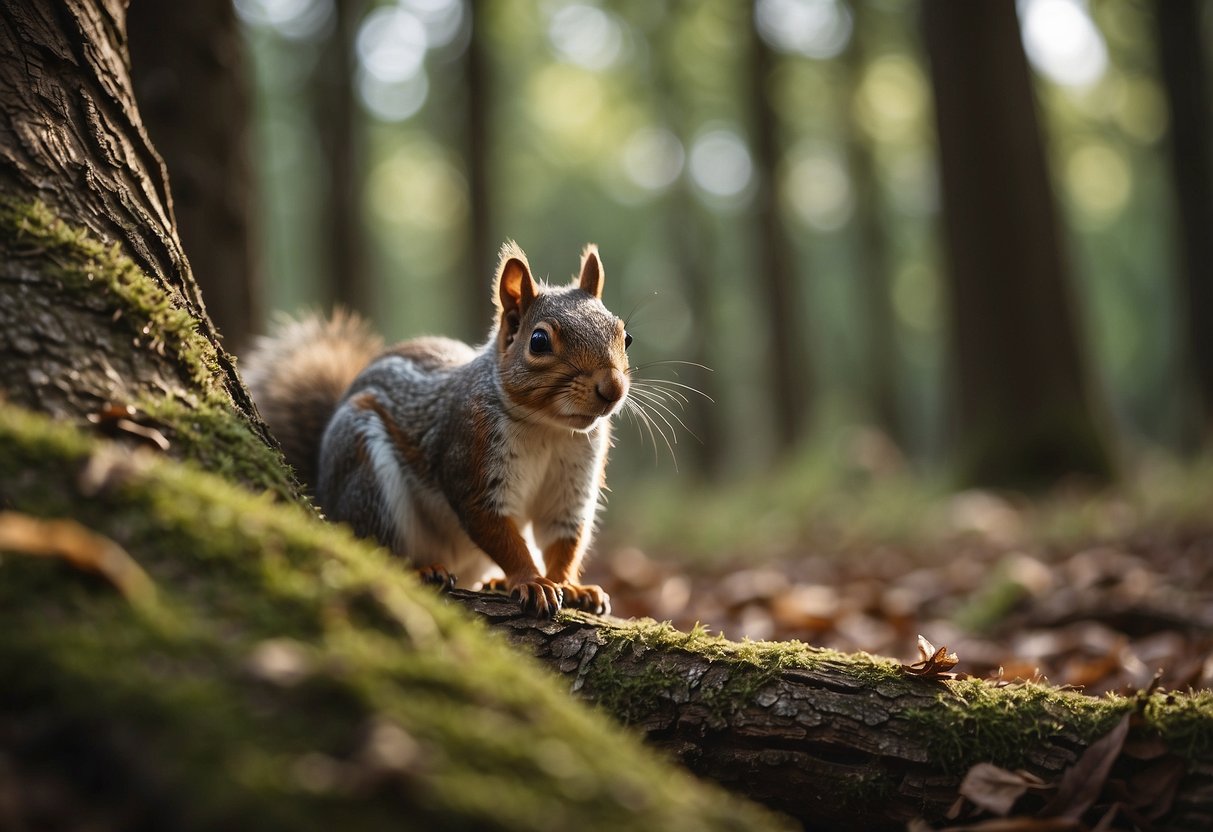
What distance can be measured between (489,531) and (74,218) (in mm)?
1364

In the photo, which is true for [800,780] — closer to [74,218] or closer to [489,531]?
[489,531]

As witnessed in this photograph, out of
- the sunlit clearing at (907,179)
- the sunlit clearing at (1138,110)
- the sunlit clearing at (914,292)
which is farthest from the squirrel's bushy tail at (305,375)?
the sunlit clearing at (914,292)

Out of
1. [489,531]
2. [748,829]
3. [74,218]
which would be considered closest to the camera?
[748,829]

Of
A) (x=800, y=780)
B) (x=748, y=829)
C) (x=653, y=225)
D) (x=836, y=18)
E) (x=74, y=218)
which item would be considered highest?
(x=653, y=225)

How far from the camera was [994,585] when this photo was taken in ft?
14.0

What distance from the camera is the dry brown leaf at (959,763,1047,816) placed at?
6.24 ft

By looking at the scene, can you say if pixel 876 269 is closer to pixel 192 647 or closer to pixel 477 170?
pixel 477 170

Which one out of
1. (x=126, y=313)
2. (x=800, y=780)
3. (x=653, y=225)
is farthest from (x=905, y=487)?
(x=653, y=225)

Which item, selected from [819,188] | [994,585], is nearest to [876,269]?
[819,188]

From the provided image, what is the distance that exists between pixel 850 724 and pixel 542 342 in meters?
1.38

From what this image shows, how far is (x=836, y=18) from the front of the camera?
17109 millimetres

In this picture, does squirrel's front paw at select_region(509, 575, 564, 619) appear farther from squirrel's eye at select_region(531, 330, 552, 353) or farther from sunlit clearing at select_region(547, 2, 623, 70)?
sunlit clearing at select_region(547, 2, 623, 70)

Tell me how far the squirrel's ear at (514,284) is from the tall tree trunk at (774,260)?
10644 millimetres

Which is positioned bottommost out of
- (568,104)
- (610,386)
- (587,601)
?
(587,601)
